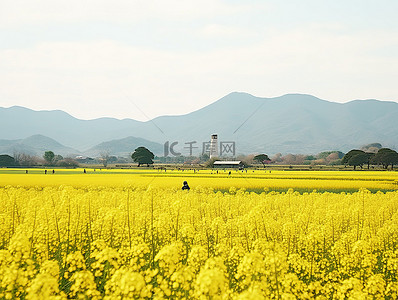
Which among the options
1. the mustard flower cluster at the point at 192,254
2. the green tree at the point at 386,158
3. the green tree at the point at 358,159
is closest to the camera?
the mustard flower cluster at the point at 192,254

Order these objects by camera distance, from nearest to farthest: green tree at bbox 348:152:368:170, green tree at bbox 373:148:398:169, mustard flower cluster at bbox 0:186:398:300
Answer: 1. mustard flower cluster at bbox 0:186:398:300
2. green tree at bbox 348:152:368:170
3. green tree at bbox 373:148:398:169

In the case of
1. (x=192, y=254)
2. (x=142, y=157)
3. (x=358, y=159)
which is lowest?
(x=192, y=254)

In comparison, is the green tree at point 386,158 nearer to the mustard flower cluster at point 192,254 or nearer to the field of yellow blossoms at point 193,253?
the field of yellow blossoms at point 193,253

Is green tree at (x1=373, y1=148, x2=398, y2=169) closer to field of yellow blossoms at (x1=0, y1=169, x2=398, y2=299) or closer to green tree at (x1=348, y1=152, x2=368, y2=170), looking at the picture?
green tree at (x1=348, y1=152, x2=368, y2=170)

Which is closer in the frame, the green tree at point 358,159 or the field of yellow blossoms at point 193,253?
the field of yellow blossoms at point 193,253

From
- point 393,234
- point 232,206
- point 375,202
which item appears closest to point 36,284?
point 393,234

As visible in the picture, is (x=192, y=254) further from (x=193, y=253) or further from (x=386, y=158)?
(x=386, y=158)

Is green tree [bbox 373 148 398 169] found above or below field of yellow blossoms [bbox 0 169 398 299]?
above

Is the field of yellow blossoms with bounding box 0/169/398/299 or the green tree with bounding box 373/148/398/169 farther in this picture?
the green tree with bounding box 373/148/398/169

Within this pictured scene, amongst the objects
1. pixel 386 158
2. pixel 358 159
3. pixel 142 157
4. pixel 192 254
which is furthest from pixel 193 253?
pixel 142 157

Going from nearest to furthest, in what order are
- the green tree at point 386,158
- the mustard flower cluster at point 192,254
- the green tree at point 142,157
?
the mustard flower cluster at point 192,254 → the green tree at point 386,158 → the green tree at point 142,157

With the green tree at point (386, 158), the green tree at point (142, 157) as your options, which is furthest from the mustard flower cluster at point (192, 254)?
the green tree at point (142, 157)

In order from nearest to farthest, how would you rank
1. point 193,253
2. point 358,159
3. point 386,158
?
point 193,253, point 358,159, point 386,158

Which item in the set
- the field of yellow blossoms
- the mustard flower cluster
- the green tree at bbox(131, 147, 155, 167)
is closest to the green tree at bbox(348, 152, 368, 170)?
the green tree at bbox(131, 147, 155, 167)
